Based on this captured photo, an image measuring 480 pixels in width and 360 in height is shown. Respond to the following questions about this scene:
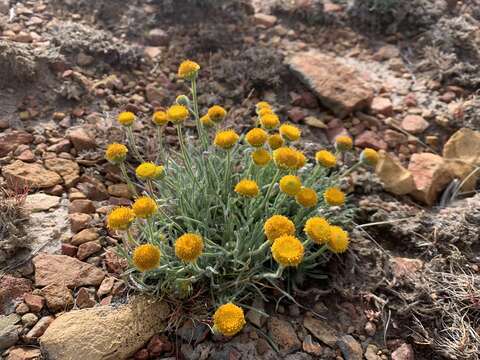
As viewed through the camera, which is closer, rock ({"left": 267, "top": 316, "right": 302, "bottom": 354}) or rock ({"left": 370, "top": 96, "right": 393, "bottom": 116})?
rock ({"left": 267, "top": 316, "right": 302, "bottom": 354})

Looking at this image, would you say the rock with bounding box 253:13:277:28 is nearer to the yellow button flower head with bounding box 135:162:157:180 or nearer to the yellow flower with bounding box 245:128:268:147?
the yellow flower with bounding box 245:128:268:147

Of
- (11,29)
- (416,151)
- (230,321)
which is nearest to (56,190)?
(230,321)

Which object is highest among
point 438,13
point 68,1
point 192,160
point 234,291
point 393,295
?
point 68,1

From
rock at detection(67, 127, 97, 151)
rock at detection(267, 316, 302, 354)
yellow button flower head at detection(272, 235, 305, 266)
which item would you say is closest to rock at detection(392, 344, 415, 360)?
rock at detection(267, 316, 302, 354)

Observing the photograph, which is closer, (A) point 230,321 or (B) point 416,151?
(A) point 230,321

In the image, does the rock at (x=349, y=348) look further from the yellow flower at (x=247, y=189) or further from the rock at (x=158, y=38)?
the rock at (x=158, y=38)

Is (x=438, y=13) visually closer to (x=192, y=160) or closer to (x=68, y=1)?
(x=192, y=160)

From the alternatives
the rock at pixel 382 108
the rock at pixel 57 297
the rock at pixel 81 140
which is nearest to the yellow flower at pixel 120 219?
the rock at pixel 57 297
